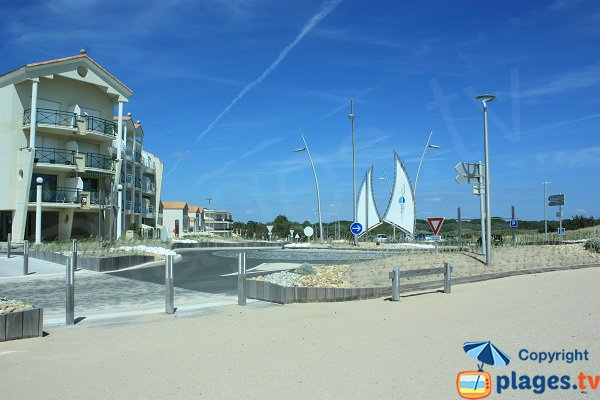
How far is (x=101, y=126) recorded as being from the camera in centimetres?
3825

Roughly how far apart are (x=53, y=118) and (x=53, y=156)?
98.7 inches

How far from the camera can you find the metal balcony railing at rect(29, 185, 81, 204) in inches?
1345

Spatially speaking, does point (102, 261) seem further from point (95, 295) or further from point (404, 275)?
point (404, 275)

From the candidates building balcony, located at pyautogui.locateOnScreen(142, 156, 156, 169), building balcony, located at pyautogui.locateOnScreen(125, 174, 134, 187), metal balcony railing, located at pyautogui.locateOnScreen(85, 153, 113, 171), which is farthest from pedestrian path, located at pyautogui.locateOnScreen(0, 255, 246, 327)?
building balcony, located at pyautogui.locateOnScreen(142, 156, 156, 169)

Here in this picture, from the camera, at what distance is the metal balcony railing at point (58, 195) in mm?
34156

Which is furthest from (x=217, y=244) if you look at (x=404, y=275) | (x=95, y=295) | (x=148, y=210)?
(x=404, y=275)

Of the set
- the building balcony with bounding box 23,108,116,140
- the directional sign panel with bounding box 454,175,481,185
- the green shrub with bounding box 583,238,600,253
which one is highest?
the building balcony with bounding box 23,108,116,140

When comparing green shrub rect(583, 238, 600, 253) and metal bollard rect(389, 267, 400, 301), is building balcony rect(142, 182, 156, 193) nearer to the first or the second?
green shrub rect(583, 238, 600, 253)

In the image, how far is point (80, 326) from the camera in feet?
30.4

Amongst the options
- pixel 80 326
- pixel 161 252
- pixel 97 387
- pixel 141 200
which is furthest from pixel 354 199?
pixel 97 387

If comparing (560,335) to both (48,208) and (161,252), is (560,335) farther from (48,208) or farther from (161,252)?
(48,208)

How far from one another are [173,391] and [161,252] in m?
22.3

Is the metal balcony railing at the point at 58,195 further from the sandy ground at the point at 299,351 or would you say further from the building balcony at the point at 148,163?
the sandy ground at the point at 299,351

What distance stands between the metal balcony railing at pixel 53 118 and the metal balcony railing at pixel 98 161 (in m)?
2.49
